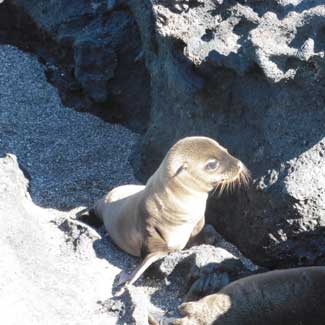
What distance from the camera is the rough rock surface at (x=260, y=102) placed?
5543 mm

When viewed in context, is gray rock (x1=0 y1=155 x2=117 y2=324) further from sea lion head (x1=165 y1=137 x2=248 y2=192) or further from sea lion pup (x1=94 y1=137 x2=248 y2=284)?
sea lion head (x1=165 y1=137 x2=248 y2=192)

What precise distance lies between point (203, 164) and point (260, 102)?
0.56m

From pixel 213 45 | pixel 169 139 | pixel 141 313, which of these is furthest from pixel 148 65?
pixel 141 313

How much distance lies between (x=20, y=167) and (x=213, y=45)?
1.92 m

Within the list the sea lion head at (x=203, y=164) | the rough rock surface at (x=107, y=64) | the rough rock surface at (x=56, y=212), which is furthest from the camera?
the rough rock surface at (x=107, y=64)

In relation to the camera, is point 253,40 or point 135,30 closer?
point 253,40

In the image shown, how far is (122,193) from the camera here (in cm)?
671

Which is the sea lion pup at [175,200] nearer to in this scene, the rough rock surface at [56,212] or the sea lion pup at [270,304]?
the rough rock surface at [56,212]

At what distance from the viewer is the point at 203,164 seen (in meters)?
5.96

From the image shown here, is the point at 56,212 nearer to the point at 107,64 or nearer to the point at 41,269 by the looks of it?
the point at 41,269

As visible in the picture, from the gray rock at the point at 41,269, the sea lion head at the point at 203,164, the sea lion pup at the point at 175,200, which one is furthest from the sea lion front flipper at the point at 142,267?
the sea lion head at the point at 203,164

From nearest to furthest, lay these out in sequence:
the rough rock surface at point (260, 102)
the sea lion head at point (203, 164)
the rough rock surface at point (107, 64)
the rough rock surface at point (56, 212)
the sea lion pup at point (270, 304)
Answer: the sea lion pup at point (270, 304) → the rough rock surface at point (56, 212) → the rough rock surface at point (260, 102) → the sea lion head at point (203, 164) → the rough rock surface at point (107, 64)

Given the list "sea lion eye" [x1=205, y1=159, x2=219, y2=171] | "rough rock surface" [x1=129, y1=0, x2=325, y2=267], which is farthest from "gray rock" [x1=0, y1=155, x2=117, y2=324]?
"rough rock surface" [x1=129, y1=0, x2=325, y2=267]

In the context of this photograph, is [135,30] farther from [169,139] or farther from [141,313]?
[141,313]
